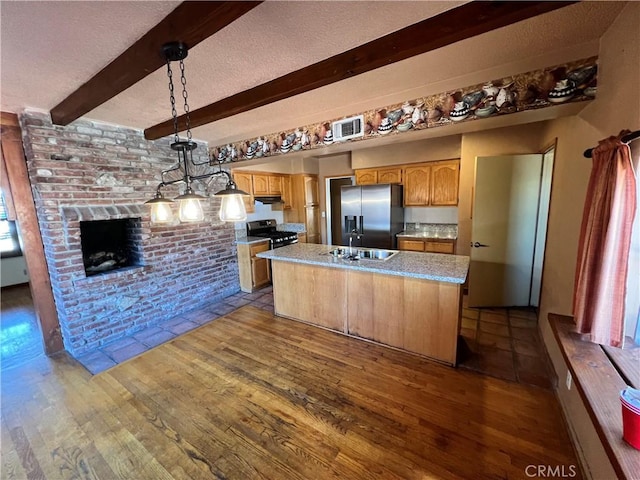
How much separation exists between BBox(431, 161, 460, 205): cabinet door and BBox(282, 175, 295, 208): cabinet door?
9.31ft

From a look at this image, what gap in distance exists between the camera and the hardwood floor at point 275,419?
153 cm

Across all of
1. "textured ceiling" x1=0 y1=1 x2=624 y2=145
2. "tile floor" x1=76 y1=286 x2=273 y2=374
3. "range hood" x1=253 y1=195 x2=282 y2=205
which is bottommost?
"tile floor" x1=76 y1=286 x2=273 y2=374

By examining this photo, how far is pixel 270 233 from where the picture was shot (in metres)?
5.29

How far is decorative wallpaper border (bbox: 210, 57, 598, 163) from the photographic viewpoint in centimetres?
171

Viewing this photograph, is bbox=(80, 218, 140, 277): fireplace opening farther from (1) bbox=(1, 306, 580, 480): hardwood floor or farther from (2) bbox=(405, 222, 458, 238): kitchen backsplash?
(2) bbox=(405, 222, 458, 238): kitchen backsplash

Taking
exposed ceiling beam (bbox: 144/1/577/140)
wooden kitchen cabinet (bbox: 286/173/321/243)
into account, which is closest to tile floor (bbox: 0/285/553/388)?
wooden kitchen cabinet (bbox: 286/173/321/243)

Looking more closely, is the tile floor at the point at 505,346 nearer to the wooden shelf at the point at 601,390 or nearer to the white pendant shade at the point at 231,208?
the wooden shelf at the point at 601,390

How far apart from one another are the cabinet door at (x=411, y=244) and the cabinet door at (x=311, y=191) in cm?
221

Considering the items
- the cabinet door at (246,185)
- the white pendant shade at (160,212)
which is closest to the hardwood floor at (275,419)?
the white pendant shade at (160,212)

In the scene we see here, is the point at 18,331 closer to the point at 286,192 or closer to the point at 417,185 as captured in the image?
the point at 286,192

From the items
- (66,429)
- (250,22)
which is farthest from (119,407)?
(250,22)

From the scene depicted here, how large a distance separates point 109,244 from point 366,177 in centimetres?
415

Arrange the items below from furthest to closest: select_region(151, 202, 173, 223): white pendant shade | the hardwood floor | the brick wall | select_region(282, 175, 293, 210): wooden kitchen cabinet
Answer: select_region(282, 175, 293, 210): wooden kitchen cabinet < the brick wall < select_region(151, 202, 173, 223): white pendant shade < the hardwood floor

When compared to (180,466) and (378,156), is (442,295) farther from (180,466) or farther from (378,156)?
(378,156)
